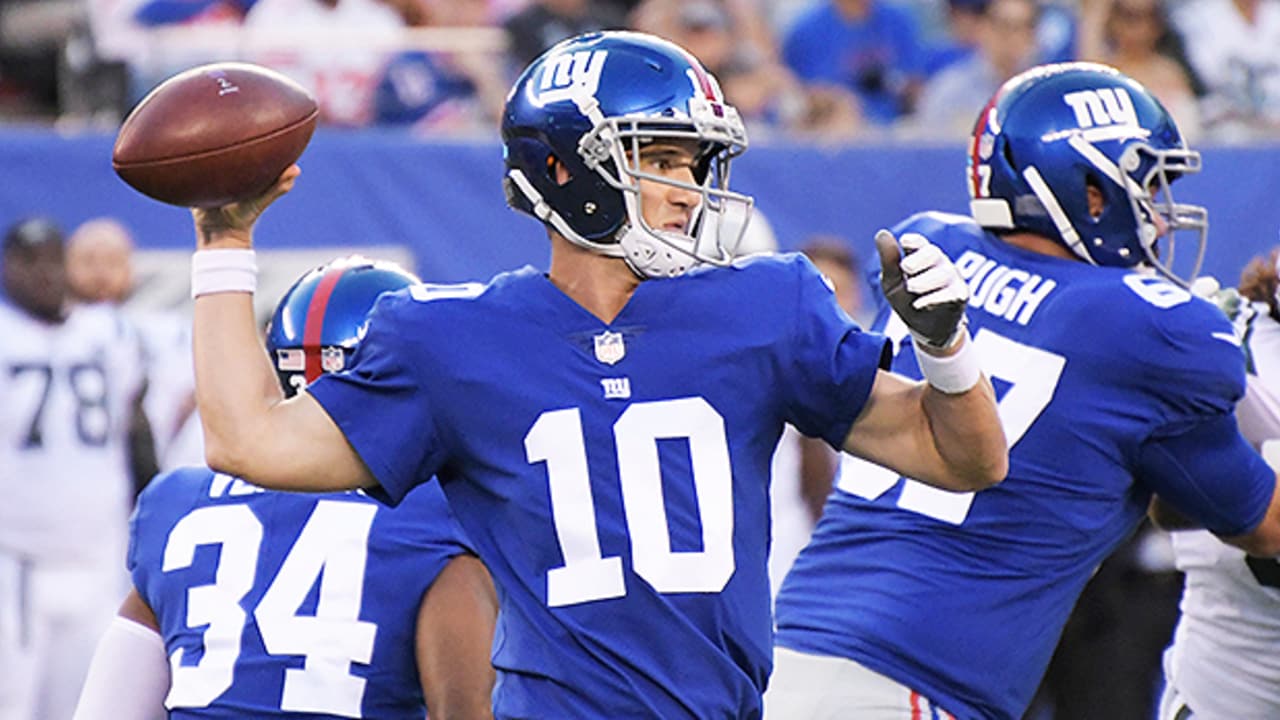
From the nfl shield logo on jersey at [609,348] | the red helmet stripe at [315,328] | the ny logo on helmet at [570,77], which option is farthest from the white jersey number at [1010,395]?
the red helmet stripe at [315,328]

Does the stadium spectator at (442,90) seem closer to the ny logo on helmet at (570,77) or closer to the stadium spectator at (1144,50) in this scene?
the stadium spectator at (1144,50)

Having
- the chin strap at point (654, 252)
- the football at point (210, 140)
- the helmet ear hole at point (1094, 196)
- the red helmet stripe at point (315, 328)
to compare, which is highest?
the football at point (210, 140)

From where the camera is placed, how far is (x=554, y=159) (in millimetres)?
3045

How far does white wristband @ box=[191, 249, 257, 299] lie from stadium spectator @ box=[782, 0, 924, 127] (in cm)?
616

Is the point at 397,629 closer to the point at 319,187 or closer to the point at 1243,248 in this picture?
the point at 319,187

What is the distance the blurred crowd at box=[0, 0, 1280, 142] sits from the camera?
7.96m

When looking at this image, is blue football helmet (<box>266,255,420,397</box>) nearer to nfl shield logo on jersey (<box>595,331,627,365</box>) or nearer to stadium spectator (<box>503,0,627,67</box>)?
nfl shield logo on jersey (<box>595,331,627,365</box>)

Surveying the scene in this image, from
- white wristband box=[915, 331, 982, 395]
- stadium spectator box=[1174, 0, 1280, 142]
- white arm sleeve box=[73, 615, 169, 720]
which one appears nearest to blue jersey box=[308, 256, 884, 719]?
white wristband box=[915, 331, 982, 395]

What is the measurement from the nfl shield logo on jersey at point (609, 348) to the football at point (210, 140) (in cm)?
58

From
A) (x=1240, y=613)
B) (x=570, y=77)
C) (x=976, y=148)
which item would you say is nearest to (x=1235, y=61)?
(x=976, y=148)

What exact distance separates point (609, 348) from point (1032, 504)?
1030mm

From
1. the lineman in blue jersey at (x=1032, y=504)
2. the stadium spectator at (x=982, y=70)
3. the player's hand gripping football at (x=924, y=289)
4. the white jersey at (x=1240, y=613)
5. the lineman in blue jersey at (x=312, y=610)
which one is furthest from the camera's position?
the stadium spectator at (x=982, y=70)

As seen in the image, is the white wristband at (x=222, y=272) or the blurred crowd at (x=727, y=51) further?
the blurred crowd at (x=727, y=51)

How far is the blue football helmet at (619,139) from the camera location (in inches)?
116
